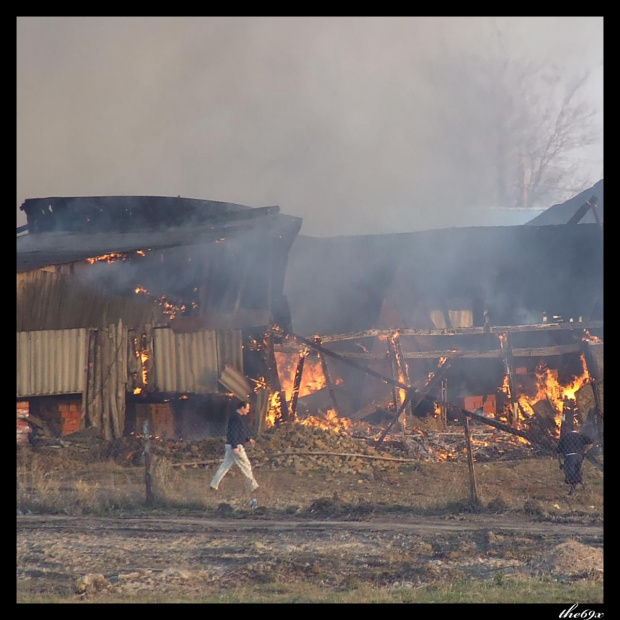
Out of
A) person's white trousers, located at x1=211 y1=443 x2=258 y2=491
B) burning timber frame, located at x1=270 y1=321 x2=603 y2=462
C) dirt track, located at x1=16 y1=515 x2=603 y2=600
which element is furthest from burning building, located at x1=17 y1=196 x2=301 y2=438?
dirt track, located at x1=16 y1=515 x2=603 y2=600

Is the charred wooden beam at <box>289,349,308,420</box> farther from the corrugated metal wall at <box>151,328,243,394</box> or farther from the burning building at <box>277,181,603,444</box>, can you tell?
the corrugated metal wall at <box>151,328,243,394</box>

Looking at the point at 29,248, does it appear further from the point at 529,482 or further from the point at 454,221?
the point at 454,221

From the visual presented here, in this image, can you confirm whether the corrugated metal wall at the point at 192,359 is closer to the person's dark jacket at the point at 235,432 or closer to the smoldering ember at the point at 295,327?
the smoldering ember at the point at 295,327

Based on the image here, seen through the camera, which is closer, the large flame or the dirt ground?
the dirt ground

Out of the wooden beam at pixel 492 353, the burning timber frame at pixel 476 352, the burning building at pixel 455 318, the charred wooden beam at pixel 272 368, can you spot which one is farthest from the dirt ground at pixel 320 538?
the burning building at pixel 455 318

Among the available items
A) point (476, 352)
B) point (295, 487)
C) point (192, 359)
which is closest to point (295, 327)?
point (192, 359)

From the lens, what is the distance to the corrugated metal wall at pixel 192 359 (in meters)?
15.1

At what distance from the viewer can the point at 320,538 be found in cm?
870

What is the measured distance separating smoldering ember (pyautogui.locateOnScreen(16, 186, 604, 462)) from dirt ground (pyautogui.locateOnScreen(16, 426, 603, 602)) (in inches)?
58.6

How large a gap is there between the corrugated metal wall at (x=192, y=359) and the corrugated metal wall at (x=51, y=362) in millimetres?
1515

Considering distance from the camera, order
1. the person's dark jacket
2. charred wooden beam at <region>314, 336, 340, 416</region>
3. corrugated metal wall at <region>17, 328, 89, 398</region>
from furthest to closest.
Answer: charred wooden beam at <region>314, 336, 340, 416</region> < corrugated metal wall at <region>17, 328, 89, 398</region> < the person's dark jacket

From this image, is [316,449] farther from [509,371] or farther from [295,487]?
[509,371]

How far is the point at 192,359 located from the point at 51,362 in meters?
2.82

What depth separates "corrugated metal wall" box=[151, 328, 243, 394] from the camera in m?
15.1
